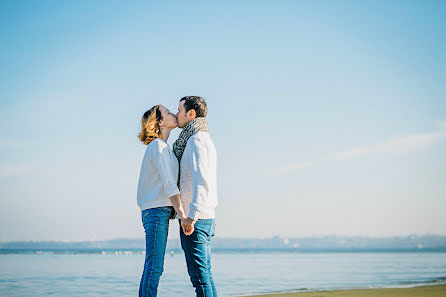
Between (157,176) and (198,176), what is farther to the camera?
(157,176)

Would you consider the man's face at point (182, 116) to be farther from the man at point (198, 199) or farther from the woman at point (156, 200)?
the woman at point (156, 200)

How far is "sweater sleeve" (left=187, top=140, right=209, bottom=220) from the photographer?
345 centimetres

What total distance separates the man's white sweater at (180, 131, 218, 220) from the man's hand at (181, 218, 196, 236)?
4 cm

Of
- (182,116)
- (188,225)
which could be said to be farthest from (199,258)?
(182,116)

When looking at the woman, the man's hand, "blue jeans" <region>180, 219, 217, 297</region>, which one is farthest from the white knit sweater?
"blue jeans" <region>180, 219, 217, 297</region>

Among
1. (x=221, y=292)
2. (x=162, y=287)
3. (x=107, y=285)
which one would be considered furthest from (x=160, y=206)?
Result: (x=107, y=285)

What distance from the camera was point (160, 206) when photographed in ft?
11.7

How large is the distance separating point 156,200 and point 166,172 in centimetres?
24

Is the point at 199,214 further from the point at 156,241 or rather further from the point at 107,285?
the point at 107,285

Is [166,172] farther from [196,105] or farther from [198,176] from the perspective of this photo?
[196,105]

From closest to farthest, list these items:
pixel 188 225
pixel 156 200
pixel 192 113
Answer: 1. pixel 188 225
2. pixel 156 200
3. pixel 192 113

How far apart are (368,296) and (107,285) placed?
590 centimetres

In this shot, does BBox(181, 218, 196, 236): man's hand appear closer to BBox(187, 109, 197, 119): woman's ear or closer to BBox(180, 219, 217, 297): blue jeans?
BBox(180, 219, 217, 297): blue jeans

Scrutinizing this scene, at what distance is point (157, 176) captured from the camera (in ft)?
12.0
